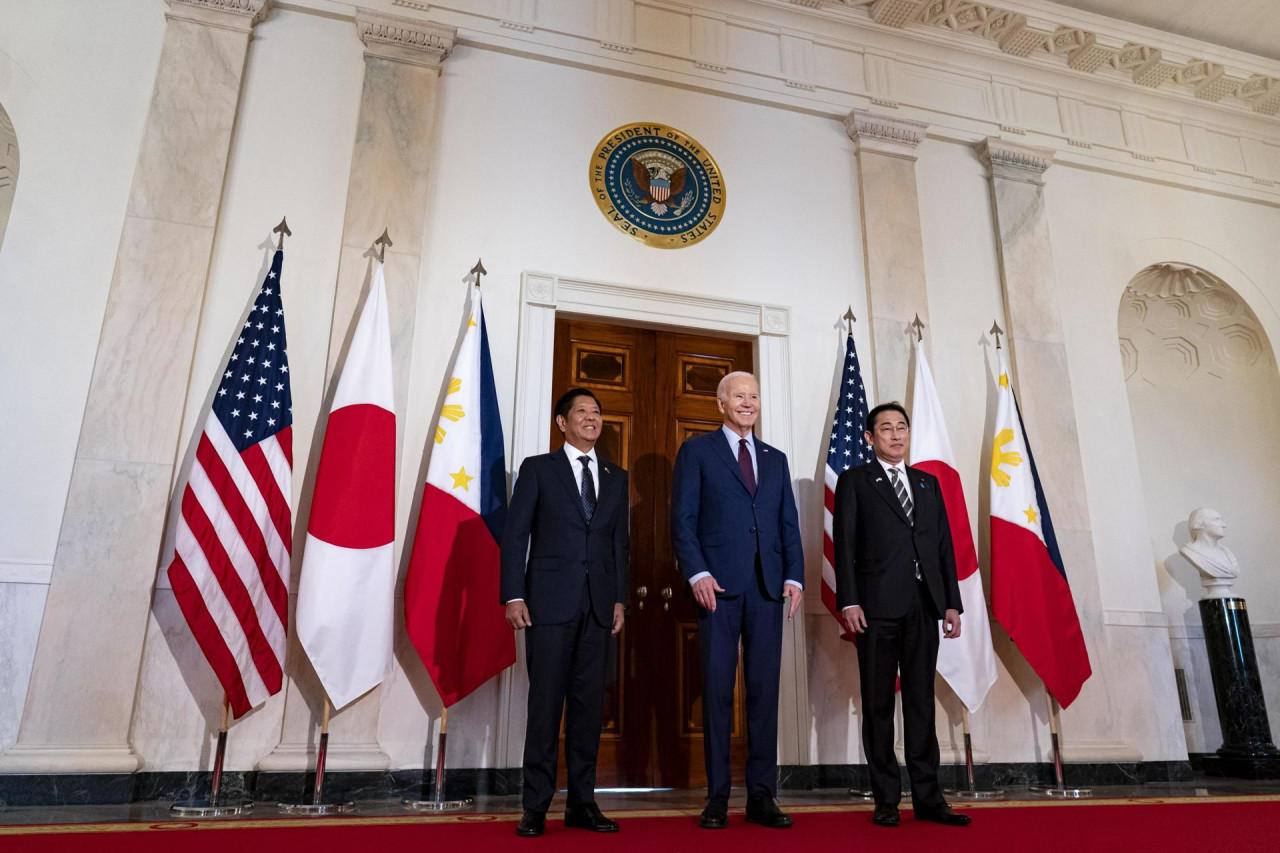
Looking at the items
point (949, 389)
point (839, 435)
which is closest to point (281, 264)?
point (839, 435)

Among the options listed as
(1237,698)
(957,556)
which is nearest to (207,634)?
(957,556)

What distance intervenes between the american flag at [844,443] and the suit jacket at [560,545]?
1.68m

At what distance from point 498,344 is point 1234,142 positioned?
624 centimetres

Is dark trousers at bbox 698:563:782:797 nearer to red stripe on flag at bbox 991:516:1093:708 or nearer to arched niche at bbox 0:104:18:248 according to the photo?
red stripe on flag at bbox 991:516:1093:708

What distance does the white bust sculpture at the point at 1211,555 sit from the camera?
5.88 metres

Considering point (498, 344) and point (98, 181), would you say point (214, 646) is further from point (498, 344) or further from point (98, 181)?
point (98, 181)

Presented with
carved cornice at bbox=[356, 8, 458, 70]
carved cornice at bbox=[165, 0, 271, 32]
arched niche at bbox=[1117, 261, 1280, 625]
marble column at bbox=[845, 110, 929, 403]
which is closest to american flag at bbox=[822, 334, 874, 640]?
marble column at bbox=[845, 110, 929, 403]

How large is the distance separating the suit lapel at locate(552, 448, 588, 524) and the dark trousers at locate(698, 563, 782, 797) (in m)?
0.63

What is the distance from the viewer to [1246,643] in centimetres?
566

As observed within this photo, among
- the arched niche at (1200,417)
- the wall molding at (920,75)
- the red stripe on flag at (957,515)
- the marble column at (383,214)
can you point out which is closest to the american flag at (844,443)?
the red stripe on flag at (957,515)

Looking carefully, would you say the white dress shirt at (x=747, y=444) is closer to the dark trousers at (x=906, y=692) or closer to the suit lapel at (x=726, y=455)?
the suit lapel at (x=726, y=455)

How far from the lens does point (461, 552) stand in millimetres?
4250

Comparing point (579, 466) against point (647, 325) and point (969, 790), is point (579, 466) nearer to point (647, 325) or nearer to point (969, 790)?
point (647, 325)

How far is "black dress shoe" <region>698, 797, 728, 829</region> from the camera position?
3.02 m
